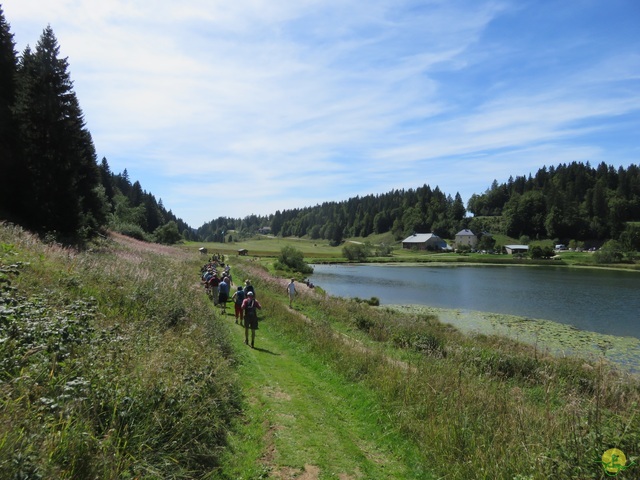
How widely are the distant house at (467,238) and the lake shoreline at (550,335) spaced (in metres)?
129

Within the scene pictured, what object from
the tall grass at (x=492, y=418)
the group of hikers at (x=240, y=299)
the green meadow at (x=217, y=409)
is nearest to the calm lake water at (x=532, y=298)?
the tall grass at (x=492, y=418)

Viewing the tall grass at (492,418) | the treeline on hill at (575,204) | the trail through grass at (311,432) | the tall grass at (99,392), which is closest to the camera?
the tall grass at (99,392)

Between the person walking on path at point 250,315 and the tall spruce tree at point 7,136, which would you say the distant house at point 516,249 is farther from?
the tall spruce tree at point 7,136

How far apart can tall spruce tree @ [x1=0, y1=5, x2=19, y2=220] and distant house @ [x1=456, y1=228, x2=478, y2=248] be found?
15073 centimetres

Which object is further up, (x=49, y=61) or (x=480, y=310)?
(x=49, y=61)

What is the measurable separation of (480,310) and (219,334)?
99.2 ft

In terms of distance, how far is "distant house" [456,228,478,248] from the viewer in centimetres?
15275

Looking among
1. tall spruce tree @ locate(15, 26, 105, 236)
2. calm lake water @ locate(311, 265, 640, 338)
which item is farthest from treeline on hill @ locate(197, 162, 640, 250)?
tall spruce tree @ locate(15, 26, 105, 236)

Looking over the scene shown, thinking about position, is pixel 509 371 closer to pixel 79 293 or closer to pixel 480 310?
pixel 79 293

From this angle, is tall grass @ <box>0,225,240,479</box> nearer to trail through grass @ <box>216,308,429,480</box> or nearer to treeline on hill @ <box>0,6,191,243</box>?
trail through grass @ <box>216,308,429,480</box>

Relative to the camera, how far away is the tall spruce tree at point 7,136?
73.5ft

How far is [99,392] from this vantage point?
4.58 m

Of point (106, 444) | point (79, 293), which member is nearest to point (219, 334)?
point (79, 293)

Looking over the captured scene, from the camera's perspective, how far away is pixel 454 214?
175 m
